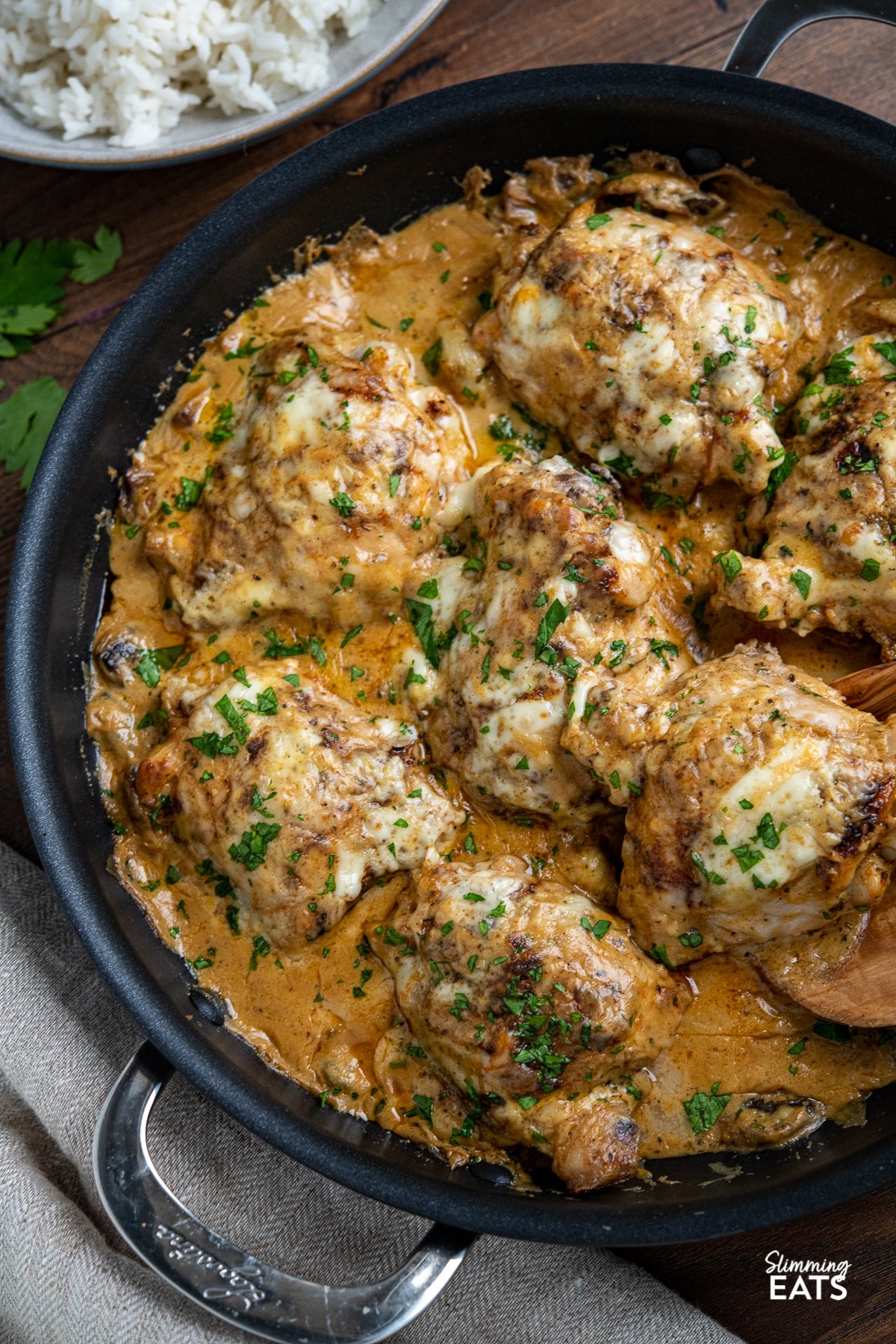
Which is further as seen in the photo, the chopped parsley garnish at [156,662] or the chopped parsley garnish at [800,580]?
the chopped parsley garnish at [156,662]

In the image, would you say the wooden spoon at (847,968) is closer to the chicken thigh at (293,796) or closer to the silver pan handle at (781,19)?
the chicken thigh at (293,796)

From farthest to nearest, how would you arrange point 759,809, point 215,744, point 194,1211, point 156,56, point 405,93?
point 405,93 → point 156,56 → point 194,1211 → point 215,744 → point 759,809

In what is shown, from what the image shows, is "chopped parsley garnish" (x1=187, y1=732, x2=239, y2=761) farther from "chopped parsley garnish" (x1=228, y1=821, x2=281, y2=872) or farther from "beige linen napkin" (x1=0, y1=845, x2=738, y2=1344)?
"beige linen napkin" (x1=0, y1=845, x2=738, y2=1344)

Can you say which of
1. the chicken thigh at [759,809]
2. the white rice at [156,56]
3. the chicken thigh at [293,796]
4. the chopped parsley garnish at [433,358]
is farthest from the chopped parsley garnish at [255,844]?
the white rice at [156,56]

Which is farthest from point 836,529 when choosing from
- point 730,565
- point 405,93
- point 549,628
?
point 405,93

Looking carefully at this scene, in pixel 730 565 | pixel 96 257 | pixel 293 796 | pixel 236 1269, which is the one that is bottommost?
pixel 236 1269

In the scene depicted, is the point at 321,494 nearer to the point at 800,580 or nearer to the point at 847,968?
the point at 800,580

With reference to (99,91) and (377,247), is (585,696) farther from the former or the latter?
(99,91)

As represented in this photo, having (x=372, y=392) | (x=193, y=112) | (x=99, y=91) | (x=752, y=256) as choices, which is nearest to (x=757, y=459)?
(x=752, y=256)
